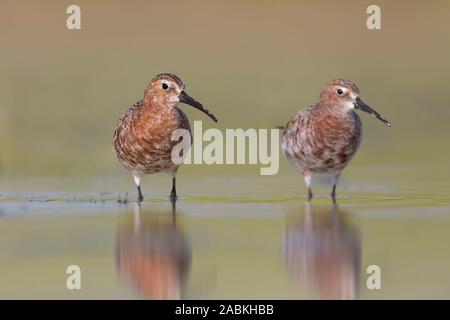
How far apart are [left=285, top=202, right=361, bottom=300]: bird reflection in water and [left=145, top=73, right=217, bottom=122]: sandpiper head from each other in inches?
109

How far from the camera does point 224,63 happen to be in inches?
1040

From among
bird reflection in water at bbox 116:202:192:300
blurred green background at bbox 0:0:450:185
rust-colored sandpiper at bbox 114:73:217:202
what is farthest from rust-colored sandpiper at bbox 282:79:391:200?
blurred green background at bbox 0:0:450:185

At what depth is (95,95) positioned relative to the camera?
24.2 metres

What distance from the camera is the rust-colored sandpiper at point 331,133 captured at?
15227mm

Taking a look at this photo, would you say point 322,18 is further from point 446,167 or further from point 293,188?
point 293,188

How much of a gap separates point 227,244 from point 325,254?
3.58 feet

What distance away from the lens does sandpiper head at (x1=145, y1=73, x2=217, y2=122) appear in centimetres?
1502

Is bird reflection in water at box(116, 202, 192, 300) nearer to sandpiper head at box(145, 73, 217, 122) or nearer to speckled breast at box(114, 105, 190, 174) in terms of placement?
speckled breast at box(114, 105, 190, 174)

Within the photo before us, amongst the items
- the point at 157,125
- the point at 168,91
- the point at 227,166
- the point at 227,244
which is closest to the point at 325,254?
the point at 227,244

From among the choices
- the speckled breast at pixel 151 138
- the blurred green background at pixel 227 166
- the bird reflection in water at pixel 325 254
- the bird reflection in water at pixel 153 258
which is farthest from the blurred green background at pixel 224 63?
the bird reflection in water at pixel 153 258

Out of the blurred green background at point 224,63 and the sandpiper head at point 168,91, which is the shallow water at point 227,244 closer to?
the sandpiper head at point 168,91

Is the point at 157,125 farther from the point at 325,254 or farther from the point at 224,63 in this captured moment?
the point at 224,63

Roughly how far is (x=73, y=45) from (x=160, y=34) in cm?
209

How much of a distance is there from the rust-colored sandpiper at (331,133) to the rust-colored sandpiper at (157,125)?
1525 millimetres
